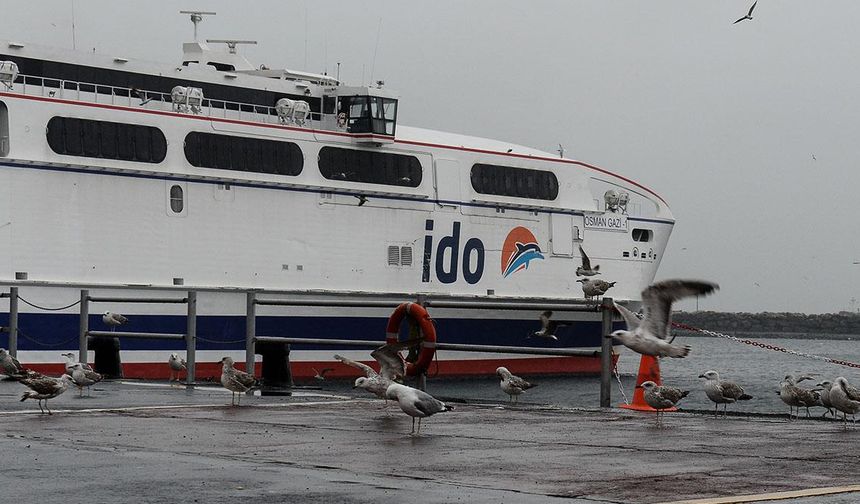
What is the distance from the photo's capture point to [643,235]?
4066cm

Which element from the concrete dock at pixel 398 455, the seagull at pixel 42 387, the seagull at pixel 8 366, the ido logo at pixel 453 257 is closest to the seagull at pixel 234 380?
the concrete dock at pixel 398 455

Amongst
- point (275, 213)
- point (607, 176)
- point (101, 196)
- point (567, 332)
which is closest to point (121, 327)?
point (101, 196)

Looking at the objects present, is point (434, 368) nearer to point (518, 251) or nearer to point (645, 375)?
point (518, 251)

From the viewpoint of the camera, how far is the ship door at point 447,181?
114ft

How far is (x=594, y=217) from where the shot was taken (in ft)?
128

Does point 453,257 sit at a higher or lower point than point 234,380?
higher

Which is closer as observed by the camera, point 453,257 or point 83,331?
point 83,331

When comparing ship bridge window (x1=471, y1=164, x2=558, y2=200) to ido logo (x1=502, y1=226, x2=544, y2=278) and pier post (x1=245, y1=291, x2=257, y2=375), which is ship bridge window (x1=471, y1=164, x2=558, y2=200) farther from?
pier post (x1=245, y1=291, x2=257, y2=375)

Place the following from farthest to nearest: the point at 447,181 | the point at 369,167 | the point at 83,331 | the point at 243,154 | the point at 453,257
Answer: the point at 453,257 → the point at 447,181 → the point at 369,167 → the point at 243,154 → the point at 83,331

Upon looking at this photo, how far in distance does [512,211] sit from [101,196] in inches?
482

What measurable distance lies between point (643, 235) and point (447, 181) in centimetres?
839

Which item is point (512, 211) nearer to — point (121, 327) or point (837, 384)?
point (121, 327)

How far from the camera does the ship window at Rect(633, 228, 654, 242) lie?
133 feet

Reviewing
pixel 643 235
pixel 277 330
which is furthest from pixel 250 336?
pixel 643 235
